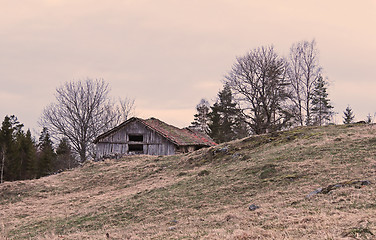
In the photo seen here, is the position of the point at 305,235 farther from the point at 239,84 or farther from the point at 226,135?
the point at 226,135

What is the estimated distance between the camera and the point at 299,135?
66.4 ft

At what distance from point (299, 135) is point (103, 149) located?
886 inches

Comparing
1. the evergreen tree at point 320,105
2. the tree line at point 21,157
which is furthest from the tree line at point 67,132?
the evergreen tree at point 320,105

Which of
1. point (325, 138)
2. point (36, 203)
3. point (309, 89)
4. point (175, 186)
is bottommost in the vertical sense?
point (36, 203)

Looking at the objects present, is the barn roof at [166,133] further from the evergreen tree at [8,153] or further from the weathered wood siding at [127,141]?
the evergreen tree at [8,153]

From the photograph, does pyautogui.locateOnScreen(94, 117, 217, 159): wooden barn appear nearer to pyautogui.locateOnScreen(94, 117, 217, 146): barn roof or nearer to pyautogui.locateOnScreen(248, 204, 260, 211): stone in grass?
pyautogui.locateOnScreen(94, 117, 217, 146): barn roof

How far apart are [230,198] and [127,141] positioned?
24.9 m

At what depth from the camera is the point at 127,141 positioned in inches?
1355

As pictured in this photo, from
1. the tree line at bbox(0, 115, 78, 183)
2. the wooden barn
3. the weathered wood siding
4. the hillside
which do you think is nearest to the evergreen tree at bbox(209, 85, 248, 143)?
the wooden barn

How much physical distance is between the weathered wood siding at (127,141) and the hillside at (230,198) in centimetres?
1172

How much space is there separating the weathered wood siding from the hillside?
11718 millimetres

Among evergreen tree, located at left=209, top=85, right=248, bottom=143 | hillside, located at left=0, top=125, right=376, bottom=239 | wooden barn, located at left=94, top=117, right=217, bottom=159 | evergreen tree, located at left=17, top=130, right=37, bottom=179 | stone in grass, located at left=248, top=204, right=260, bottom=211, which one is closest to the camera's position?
hillside, located at left=0, top=125, right=376, bottom=239

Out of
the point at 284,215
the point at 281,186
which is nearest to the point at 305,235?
the point at 284,215

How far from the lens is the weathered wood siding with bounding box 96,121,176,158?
33.7 meters
